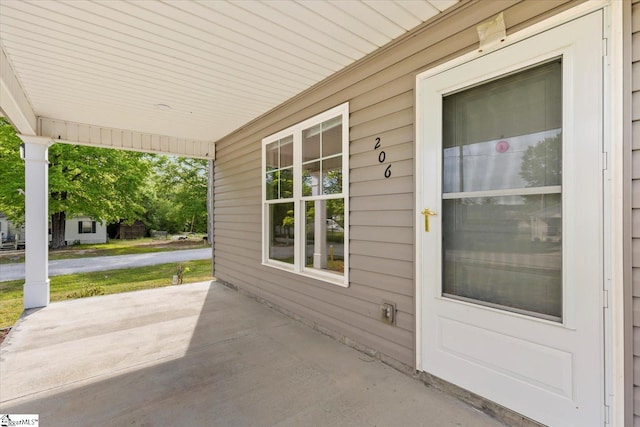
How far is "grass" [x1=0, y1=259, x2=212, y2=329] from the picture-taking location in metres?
5.02

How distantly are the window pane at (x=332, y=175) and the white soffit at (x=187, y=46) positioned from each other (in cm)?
90

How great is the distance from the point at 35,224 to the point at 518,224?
5836 mm

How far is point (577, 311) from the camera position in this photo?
1.60 metres

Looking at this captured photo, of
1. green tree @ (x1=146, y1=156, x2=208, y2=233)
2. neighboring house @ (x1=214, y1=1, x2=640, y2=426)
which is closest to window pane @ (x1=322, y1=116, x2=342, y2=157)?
neighboring house @ (x1=214, y1=1, x2=640, y2=426)

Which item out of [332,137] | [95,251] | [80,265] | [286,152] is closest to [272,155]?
[286,152]

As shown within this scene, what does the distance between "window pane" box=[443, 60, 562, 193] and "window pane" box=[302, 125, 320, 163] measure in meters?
1.60

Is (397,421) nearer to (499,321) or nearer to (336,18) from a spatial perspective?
(499,321)

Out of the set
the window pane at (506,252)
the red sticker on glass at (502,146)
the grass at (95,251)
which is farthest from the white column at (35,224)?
the grass at (95,251)

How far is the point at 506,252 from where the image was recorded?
1.93 m

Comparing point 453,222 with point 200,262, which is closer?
point 453,222

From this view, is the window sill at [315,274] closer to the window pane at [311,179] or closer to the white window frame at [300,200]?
the white window frame at [300,200]

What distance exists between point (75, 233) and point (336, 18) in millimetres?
21710

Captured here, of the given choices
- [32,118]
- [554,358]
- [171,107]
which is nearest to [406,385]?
[554,358]

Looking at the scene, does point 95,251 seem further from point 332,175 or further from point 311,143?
point 332,175
